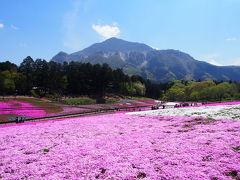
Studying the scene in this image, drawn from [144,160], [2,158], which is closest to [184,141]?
[144,160]

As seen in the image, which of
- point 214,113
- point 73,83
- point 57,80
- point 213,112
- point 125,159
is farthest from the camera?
point 73,83

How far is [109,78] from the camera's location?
104 metres

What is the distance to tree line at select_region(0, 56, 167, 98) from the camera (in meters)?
80.4

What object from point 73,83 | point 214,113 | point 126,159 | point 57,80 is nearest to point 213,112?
point 214,113

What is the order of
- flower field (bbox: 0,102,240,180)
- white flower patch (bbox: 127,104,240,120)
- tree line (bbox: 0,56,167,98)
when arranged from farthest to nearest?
tree line (bbox: 0,56,167,98) < white flower patch (bbox: 127,104,240,120) < flower field (bbox: 0,102,240,180)

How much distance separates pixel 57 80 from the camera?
8738 cm

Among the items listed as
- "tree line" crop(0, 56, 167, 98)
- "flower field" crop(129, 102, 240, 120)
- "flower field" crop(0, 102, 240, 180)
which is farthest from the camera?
"tree line" crop(0, 56, 167, 98)

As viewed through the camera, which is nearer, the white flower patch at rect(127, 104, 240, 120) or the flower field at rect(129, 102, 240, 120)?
the white flower patch at rect(127, 104, 240, 120)

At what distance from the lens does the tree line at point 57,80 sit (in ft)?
264

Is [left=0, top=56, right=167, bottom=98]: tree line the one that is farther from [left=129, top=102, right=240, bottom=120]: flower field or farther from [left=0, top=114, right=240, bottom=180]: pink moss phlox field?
[left=0, top=114, right=240, bottom=180]: pink moss phlox field

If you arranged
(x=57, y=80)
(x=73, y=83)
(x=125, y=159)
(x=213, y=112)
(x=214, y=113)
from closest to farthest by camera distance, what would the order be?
(x=125, y=159) < (x=214, y=113) < (x=213, y=112) < (x=57, y=80) < (x=73, y=83)

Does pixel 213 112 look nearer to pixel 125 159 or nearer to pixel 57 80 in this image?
pixel 125 159

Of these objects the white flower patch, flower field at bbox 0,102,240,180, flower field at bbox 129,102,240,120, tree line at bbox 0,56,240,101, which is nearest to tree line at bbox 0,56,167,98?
tree line at bbox 0,56,240,101

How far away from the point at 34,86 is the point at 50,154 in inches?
3313
